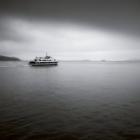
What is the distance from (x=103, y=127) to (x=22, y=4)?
32.1 feet

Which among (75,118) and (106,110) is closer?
(75,118)

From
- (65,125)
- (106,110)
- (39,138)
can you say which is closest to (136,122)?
(106,110)

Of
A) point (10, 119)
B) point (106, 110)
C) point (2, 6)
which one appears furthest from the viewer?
point (2, 6)

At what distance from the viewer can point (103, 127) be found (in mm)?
3520

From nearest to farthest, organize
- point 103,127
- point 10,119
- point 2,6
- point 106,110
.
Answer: point 103,127 < point 10,119 < point 106,110 < point 2,6

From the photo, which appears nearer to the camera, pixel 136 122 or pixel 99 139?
pixel 99 139

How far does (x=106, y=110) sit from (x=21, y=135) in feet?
8.25

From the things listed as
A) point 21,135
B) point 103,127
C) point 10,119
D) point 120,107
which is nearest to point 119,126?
point 103,127

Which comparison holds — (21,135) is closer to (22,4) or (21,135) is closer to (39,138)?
(39,138)

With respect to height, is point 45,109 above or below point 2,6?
below

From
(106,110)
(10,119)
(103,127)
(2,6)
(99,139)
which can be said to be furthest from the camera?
(2,6)

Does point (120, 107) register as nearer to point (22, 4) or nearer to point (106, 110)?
point (106, 110)

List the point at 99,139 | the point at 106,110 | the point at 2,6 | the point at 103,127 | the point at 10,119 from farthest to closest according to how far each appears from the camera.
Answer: the point at 2,6, the point at 106,110, the point at 10,119, the point at 103,127, the point at 99,139

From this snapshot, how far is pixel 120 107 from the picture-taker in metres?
5.03
